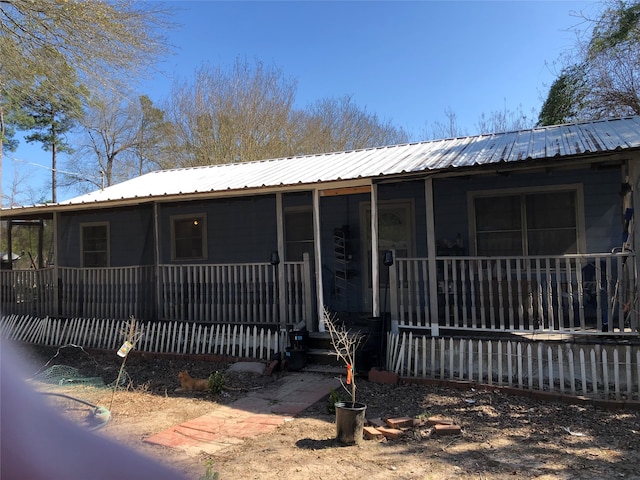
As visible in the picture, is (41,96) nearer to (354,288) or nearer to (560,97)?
(354,288)

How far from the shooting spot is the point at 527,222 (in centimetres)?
826

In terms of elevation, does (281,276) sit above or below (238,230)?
below

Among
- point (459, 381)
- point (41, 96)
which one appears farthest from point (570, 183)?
point (41, 96)

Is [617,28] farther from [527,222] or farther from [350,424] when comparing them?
[350,424]

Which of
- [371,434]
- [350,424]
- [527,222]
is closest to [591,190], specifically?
[527,222]

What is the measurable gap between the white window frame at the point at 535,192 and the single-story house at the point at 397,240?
0.07 feet

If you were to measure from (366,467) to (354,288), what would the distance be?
5.80 meters

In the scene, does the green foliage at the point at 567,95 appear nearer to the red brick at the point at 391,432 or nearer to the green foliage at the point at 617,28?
the green foliage at the point at 617,28

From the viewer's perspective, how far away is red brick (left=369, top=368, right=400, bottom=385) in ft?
20.4

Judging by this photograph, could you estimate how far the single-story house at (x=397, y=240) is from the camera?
6.39 m

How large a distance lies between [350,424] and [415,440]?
66 cm

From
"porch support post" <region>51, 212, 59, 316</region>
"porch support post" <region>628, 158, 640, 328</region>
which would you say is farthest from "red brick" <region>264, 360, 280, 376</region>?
"porch support post" <region>51, 212, 59, 316</region>

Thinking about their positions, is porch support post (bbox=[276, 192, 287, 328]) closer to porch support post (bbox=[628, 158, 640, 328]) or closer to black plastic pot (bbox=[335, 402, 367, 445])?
black plastic pot (bbox=[335, 402, 367, 445])

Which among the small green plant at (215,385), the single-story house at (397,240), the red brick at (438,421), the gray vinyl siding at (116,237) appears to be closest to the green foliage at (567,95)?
the single-story house at (397,240)
